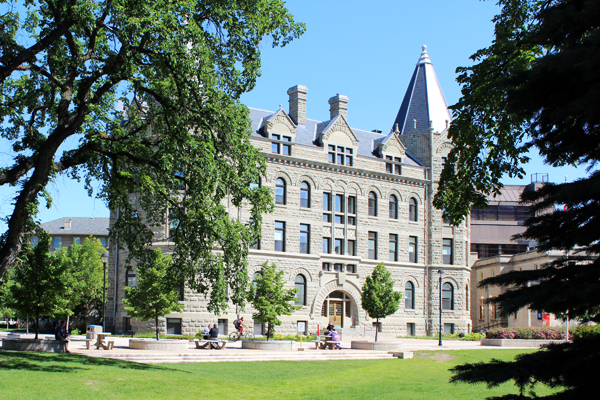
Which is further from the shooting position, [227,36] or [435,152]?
[435,152]

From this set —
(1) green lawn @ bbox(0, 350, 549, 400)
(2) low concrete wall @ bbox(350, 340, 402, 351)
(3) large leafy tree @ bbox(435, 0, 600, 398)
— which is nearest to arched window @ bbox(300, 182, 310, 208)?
(2) low concrete wall @ bbox(350, 340, 402, 351)

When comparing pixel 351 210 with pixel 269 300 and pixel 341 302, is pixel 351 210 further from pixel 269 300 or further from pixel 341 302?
pixel 269 300

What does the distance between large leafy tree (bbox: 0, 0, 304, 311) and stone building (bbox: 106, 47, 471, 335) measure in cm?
2029

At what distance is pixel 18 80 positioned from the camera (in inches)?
833

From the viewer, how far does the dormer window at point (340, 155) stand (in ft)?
153

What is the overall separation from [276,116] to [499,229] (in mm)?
35661

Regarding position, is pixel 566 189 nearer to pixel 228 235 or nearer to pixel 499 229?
pixel 228 235

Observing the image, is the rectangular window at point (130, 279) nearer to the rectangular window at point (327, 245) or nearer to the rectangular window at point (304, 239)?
the rectangular window at point (304, 239)

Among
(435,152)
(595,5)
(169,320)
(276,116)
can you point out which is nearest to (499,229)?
(435,152)

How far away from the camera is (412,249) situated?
165 feet

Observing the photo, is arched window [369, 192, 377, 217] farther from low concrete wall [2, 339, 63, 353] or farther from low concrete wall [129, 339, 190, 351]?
low concrete wall [2, 339, 63, 353]

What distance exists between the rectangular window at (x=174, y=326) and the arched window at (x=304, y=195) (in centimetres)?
1210

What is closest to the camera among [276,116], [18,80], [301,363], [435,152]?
[18,80]

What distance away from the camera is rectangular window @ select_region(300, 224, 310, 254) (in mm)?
44750
